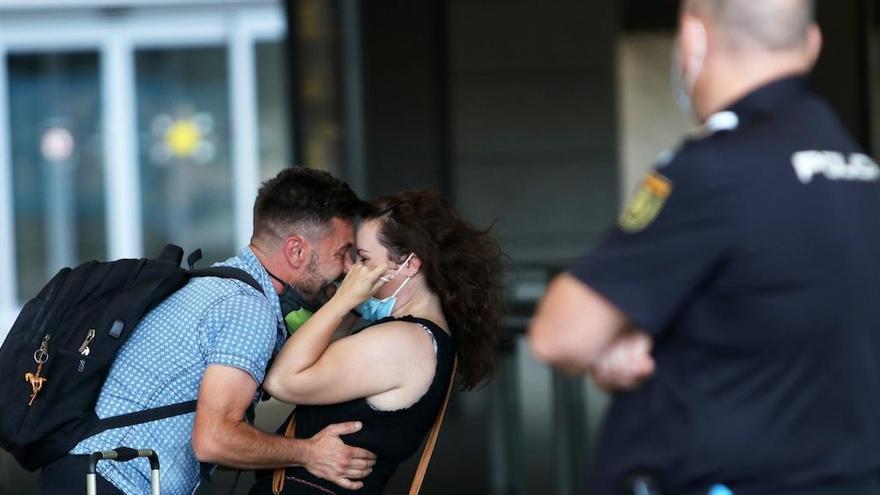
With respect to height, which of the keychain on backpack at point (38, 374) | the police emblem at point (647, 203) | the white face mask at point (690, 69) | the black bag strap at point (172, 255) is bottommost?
the keychain on backpack at point (38, 374)

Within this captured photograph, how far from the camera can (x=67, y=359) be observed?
3.19 m

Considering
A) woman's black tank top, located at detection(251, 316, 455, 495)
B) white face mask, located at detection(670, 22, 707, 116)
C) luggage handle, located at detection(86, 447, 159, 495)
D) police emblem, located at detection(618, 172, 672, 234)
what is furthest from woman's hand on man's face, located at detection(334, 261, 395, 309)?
police emblem, located at detection(618, 172, 672, 234)

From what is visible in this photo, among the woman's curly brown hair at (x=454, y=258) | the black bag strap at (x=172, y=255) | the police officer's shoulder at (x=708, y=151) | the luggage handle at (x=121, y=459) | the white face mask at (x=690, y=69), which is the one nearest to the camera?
the police officer's shoulder at (x=708, y=151)

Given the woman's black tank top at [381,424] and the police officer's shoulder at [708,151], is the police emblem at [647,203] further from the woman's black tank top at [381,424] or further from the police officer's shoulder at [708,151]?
the woman's black tank top at [381,424]

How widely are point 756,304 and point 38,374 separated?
174 centimetres

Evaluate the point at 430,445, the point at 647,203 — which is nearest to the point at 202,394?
the point at 430,445

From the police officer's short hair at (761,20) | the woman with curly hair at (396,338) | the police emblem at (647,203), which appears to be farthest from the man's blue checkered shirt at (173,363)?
the police officer's short hair at (761,20)

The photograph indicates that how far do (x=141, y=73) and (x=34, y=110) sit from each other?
0.85m

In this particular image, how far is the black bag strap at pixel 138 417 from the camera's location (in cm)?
323

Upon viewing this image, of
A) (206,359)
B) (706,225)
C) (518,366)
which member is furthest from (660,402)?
(518,366)

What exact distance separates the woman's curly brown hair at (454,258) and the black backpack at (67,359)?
521 mm

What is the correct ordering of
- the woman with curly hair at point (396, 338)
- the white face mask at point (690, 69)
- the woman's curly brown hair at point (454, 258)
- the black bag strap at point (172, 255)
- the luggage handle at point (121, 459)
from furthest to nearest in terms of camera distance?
the black bag strap at point (172, 255) → the woman's curly brown hair at point (454, 258) → the woman with curly hair at point (396, 338) → the luggage handle at point (121, 459) → the white face mask at point (690, 69)

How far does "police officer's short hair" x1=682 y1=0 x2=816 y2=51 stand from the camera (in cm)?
214

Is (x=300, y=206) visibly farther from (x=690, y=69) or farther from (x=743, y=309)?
(x=743, y=309)
